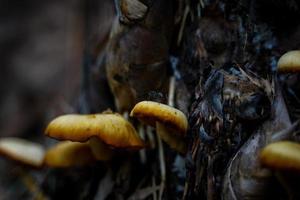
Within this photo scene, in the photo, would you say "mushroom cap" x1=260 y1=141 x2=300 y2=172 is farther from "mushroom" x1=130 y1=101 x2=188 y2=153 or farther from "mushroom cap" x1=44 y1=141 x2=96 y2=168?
"mushroom cap" x1=44 y1=141 x2=96 y2=168

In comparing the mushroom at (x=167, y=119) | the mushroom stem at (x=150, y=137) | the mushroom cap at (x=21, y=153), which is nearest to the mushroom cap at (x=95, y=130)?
the mushroom at (x=167, y=119)

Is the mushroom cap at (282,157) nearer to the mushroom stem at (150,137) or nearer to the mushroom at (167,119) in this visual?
the mushroom at (167,119)

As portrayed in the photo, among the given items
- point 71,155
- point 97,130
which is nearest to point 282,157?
point 97,130

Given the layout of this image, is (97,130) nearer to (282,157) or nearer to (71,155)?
(71,155)

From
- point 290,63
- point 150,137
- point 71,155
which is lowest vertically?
point 71,155

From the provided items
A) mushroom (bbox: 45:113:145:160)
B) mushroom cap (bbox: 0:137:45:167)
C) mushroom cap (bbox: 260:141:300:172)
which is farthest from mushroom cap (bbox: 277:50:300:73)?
mushroom cap (bbox: 0:137:45:167)
